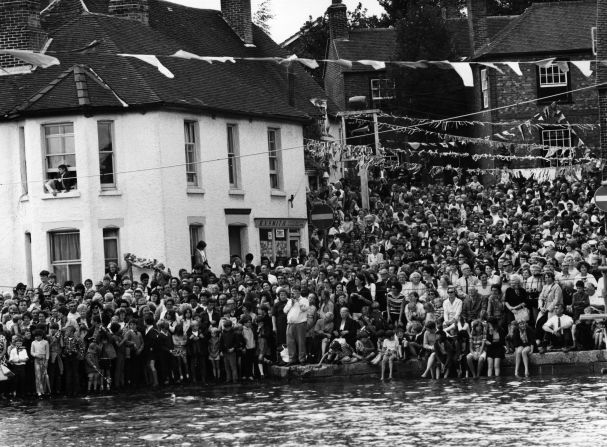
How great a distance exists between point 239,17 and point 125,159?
53.1 ft

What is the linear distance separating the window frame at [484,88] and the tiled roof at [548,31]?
2.93 ft

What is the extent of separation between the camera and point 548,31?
63.2 m

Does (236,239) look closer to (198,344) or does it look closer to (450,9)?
(198,344)

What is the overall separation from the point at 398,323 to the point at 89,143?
14563 mm

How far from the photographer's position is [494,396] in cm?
2416

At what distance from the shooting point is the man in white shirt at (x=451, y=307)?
28781 millimetres

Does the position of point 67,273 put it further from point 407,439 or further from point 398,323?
point 407,439

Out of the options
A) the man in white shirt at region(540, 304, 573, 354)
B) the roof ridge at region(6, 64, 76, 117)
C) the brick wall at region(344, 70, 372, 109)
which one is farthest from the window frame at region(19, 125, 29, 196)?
the brick wall at region(344, 70, 372, 109)

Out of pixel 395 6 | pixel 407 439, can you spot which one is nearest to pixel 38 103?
pixel 407 439

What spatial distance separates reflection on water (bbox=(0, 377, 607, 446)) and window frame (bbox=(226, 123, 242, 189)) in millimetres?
16422

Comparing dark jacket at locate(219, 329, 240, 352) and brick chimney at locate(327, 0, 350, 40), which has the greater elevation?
brick chimney at locate(327, 0, 350, 40)

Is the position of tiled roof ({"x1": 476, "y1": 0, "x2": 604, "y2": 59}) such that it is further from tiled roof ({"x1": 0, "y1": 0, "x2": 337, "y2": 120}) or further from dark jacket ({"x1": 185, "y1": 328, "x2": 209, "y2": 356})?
dark jacket ({"x1": 185, "y1": 328, "x2": 209, "y2": 356})

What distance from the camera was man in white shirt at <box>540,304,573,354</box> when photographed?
27.8 meters

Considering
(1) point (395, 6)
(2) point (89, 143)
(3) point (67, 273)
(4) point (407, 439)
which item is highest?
(1) point (395, 6)
